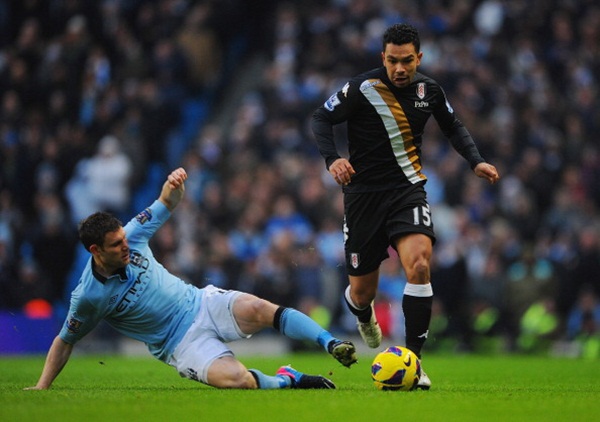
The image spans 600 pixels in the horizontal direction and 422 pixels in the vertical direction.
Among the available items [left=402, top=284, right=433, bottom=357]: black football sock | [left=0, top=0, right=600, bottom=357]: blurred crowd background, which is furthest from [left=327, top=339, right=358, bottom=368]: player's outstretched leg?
[left=0, top=0, right=600, bottom=357]: blurred crowd background

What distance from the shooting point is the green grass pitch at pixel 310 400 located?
6.77m

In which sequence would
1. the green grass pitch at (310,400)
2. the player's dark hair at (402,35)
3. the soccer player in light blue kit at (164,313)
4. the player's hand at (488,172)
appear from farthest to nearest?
the player's hand at (488,172) → the player's dark hair at (402,35) → the soccer player in light blue kit at (164,313) → the green grass pitch at (310,400)

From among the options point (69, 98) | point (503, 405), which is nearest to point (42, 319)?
point (69, 98)

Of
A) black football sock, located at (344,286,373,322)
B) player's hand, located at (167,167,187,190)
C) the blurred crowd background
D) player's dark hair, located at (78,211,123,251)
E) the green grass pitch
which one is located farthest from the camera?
the blurred crowd background

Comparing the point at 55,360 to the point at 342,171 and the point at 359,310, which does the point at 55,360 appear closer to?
the point at 342,171

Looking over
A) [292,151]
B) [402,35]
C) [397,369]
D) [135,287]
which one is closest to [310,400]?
[397,369]

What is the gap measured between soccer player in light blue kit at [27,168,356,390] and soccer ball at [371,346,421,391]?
0.44 m

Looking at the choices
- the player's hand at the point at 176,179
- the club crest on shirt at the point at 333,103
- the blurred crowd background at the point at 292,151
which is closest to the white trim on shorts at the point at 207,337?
the player's hand at the point at 176,179

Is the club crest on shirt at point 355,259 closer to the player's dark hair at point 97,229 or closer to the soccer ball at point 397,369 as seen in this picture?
the soccer ball at point 397,369

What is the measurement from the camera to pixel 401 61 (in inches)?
351

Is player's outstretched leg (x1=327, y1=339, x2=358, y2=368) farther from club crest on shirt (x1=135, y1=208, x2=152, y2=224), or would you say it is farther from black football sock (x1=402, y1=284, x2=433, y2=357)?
club crest on shirt (x1=135, y1=208, x2=152, y2=224)

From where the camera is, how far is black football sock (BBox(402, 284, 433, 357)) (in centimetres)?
868

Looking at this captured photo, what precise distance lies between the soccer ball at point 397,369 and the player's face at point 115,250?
1.88 meters

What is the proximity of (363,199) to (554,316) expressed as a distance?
329 inches
